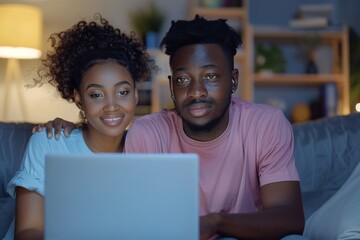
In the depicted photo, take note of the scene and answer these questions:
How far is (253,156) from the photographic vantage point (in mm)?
1476

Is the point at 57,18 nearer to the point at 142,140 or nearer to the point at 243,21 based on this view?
the point at 243,21

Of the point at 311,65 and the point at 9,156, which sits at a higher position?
the point at 311,65

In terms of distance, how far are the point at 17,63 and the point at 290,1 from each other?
2.14m

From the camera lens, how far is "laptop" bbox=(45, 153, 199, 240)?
3.31 ft

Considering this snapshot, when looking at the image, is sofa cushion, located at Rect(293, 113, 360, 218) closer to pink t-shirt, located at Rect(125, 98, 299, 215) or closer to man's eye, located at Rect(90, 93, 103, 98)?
pink t-shirt, located at Rect(125, 98, 299, 215)

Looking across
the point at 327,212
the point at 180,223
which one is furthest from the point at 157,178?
the point at 327,212

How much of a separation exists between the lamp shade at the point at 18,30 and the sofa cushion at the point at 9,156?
1734 millimetres

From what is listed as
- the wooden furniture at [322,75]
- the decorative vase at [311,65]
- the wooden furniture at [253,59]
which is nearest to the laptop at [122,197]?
the wooden furniture at [253,59]

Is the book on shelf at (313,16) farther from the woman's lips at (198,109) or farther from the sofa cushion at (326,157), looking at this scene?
Answer: the woman's lips at (198,109)

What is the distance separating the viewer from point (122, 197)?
3.34 ft

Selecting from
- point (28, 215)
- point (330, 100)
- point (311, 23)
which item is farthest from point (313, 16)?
point (28, 215)

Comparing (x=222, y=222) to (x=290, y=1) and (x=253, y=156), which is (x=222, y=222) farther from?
(x=290, y=1)

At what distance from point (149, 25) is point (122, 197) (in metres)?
3.16

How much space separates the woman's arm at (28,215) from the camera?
4.58ft
